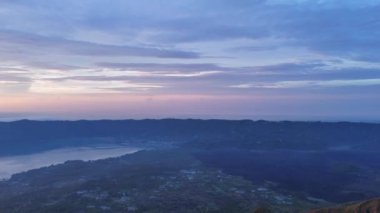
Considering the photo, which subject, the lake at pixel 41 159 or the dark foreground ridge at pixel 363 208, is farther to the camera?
the lake at pixel 41 159

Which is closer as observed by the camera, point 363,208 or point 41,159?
point 363,208

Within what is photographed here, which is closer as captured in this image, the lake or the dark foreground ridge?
the dark foreground ridge

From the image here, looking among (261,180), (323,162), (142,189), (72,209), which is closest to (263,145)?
(323,162)

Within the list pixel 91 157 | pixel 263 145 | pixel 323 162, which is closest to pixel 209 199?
pixel 323 162

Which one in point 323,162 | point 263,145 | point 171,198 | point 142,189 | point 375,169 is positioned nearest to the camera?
point 171,198

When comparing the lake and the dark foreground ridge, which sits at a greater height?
the dark foreground ridge

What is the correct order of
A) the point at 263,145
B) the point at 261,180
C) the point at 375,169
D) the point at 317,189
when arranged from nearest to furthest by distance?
the point at 317,189 < the point at 261,180 < the point at 375,169 < the point at 263,145

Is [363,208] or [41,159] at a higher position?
[363,208]

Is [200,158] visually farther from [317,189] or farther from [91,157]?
→ [91,157]

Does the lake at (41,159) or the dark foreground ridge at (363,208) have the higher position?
the dark foreground ridge at (363,208)

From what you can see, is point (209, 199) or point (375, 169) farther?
point (375, 169)

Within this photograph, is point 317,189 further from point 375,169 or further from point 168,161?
point 168,161
